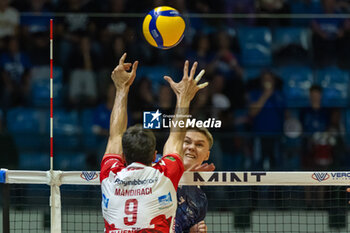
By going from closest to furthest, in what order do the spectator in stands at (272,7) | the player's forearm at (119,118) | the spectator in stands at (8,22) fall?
the player's forearm at (119,118) → the spectator in stands at (8,22) → the spectator in stands at (272,7)

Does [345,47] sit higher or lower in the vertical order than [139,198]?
higher

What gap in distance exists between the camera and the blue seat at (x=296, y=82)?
10617 millimetres

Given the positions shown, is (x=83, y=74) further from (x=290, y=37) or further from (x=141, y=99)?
(x=290, y=37)

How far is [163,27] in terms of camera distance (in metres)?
6.76

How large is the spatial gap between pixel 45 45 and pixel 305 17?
478cm

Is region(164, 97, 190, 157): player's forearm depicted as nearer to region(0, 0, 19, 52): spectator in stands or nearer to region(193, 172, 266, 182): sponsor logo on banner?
region(193, 172, 266, 182): sponsor logo on banner

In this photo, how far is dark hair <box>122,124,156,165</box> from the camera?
487 centimetres

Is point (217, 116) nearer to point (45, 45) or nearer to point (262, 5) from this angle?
point (262, 5)

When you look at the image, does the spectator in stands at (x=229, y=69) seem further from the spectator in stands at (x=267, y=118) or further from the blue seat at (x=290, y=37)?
the blue seat at (x=290, y=37)

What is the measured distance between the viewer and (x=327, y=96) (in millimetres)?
10523

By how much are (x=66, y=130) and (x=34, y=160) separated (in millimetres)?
717

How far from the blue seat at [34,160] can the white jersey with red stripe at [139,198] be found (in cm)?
512

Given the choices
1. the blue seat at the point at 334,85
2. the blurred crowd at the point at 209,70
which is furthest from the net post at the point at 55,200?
the blue seat at the point at 334,85

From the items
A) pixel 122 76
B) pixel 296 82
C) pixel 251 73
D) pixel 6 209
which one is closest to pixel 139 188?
pixel 122 76
